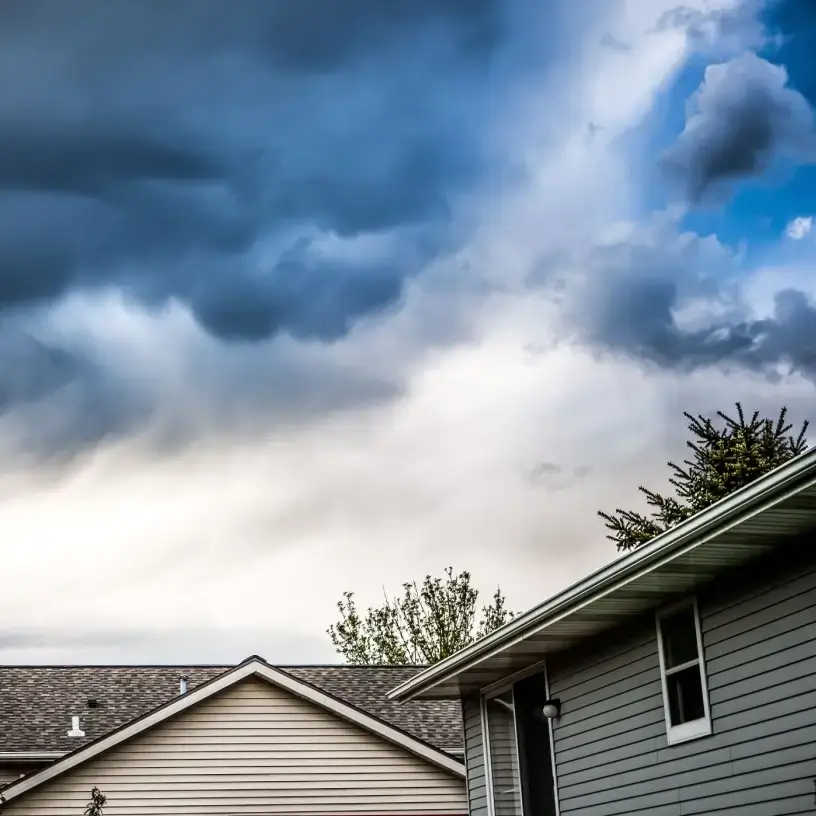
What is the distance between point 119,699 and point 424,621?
25.9 metres

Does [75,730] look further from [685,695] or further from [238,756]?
[685,695]

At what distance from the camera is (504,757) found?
16.8 meters

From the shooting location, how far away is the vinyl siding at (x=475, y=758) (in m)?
17.3

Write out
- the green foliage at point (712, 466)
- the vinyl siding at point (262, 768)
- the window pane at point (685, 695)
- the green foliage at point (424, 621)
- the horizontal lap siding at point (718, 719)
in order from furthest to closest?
the green foliage at point (424, 621)
the green foliage at point (712, 466)
the vinyl siding at point (262, 768)
the window pane at point (685, 695)
the horizontal lap siding at point (718, 719)

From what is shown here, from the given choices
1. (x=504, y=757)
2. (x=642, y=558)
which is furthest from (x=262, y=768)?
(x=642, y=558)

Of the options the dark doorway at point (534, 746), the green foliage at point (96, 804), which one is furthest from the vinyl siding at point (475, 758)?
the green foliage at point (96, 804)

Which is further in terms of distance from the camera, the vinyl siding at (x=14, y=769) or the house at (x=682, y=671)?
the vinyl siding at (x=14, y=769)

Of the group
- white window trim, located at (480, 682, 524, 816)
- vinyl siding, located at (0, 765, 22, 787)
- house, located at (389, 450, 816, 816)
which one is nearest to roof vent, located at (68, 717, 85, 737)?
vinyl siding, located at (0, 765, 22, 787)

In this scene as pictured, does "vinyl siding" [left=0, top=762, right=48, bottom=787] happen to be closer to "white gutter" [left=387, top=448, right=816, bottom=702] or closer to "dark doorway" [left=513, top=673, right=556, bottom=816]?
"white gutter" [left=387, top=448, right=816, bottom=702]

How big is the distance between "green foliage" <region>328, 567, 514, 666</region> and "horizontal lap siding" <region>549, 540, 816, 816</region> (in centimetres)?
3516

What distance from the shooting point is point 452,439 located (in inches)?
1117

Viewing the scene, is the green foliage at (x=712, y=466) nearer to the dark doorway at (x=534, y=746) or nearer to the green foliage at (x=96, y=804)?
the dark doorway at (x=534, y=746)

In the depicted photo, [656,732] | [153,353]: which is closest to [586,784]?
[656,732]

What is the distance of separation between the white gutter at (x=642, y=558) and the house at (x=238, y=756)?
695 cm
